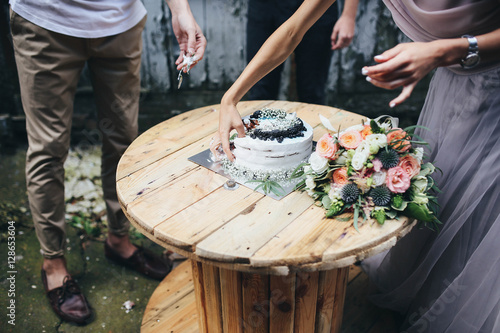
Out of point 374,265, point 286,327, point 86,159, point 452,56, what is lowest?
point 86,159

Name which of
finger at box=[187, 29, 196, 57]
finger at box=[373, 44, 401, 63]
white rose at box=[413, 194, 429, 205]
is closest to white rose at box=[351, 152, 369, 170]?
white rose at box=[413, 194, 429, 205]

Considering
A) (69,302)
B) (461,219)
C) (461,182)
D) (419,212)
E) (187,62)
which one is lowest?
(69,302)

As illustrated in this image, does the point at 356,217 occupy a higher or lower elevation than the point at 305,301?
higher

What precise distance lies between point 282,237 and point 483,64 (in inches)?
39.6

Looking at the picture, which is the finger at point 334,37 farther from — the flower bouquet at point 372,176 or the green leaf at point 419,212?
the green leaf at point 419,212

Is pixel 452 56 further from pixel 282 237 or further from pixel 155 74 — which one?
pixel 155 74

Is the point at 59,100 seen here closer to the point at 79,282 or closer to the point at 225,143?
the point at 225,143

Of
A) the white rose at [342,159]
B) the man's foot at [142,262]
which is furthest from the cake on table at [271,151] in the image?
the man's foot at [142,262]

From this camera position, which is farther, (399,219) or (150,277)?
(150,277)

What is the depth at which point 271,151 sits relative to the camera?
5.11 feet

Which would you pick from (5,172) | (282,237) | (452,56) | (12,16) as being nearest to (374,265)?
(282,237)

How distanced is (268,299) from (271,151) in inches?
22.6

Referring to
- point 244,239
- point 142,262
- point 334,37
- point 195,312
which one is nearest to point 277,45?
point 244,239

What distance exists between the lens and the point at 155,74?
3812mm
